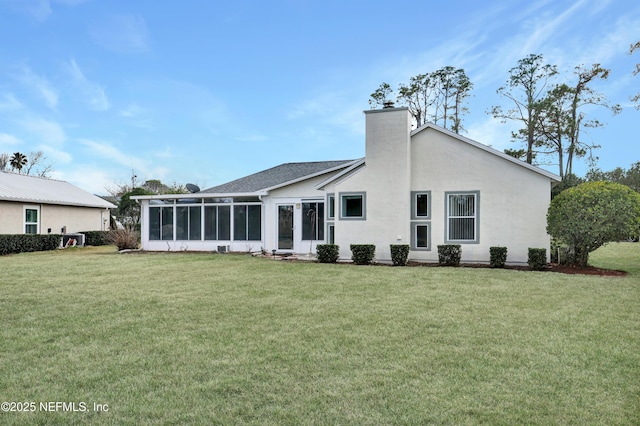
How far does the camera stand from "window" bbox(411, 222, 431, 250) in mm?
14133

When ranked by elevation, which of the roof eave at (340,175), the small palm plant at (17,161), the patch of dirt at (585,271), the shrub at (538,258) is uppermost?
the small palm plant at (17,161)

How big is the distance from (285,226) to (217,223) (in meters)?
3.43

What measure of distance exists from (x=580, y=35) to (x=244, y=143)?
17783 mm

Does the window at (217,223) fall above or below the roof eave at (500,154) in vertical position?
below

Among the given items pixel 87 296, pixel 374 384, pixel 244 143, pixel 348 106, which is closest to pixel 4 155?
pixel 244 143

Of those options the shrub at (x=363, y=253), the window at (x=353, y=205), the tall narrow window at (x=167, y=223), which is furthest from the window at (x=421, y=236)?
the tall narrow window at (x=167, y=223)

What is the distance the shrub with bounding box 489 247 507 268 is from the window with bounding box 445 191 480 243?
0.98 metres

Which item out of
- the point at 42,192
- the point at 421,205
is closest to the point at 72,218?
the point at 42,192

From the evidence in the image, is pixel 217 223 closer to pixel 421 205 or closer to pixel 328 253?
pixel 328 253

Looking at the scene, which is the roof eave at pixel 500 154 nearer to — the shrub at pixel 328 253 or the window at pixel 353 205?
the window at pixel 353 205

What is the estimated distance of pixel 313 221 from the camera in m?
16.6

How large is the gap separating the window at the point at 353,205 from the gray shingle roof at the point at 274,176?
417 centimetres

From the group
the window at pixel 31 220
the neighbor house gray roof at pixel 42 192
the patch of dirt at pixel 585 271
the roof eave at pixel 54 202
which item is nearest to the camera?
the patch of dirt at pixel 585 271

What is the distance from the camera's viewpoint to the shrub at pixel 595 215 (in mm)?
11562
